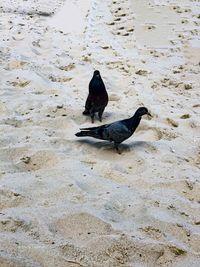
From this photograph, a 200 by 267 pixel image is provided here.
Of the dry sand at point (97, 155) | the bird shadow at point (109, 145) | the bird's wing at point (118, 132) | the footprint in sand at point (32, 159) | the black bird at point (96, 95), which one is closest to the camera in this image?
the dry sand at point (97, 155)

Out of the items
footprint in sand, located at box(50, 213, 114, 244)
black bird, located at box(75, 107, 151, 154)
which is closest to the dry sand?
footprint in sand, located at box(50, 213, 114, 244)

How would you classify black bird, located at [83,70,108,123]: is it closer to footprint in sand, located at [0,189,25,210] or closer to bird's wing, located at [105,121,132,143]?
bird's wing, located at [105,121,132,143]

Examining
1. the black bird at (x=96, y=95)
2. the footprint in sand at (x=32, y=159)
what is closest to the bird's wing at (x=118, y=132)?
the footprint in sand at (x=32, y=159)

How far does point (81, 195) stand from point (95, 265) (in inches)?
29.2

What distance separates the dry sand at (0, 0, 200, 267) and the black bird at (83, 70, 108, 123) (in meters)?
0.15

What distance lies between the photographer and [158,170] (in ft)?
11.4

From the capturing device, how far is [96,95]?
4258 mm

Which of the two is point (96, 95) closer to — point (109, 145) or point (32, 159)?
point (109, 145)

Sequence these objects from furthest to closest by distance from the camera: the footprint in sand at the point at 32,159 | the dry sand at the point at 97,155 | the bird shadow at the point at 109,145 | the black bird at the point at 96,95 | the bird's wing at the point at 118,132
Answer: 1. the black bird at the point at 96,95
2. the bird shadow at the point at 109,145
3. the bird's wing at the point at 118,132
4. the footprint in sand at the point at 32,159
5. the dry sand at the point at 97,155

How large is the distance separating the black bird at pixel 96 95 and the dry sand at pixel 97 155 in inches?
6.0

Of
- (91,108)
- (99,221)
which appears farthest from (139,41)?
(99,221)

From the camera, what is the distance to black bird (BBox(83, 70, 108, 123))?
4230 mm

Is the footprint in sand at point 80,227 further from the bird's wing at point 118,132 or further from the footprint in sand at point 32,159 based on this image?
the bird's wing at point 118,132

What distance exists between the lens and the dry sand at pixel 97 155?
2.49m
